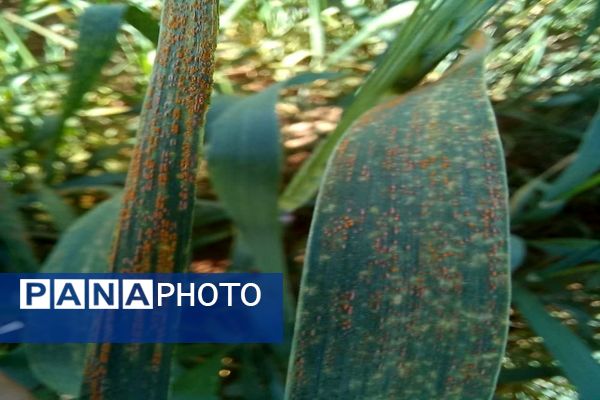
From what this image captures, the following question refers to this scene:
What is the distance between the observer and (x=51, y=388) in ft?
1.33

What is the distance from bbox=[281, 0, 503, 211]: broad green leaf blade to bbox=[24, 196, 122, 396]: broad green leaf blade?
127mm

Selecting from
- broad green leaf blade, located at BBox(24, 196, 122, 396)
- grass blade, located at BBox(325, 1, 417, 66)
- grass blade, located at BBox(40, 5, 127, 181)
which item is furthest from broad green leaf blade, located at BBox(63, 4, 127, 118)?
grass blade, located at BBox(325, 1, 417, 66)

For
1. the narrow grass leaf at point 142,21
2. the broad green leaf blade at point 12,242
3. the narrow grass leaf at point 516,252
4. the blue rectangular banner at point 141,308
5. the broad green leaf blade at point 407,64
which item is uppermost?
the narrow grass leaf at point 142,21

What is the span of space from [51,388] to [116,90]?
37 cm

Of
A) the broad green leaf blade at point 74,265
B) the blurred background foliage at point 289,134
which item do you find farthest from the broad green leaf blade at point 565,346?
the broad green leaf blade at point 74,265

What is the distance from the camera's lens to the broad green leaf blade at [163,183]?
1.18ft

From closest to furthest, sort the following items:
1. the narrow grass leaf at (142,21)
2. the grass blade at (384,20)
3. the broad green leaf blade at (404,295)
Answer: the broad green leaf blade at (404,295)
the narrow grass leaf at (142,21)
the grass blade at (384,20)

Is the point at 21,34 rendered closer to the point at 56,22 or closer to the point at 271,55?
the point at 56,22

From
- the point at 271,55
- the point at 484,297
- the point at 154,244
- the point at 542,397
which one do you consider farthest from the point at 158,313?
the point at 271,55

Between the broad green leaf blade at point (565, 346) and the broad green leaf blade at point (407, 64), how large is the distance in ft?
0.51

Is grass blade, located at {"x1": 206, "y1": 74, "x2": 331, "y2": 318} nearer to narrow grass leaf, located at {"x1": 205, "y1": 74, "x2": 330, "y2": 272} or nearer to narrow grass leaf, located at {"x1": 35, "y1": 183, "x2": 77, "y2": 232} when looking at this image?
narrow grass leaf, located at {"x1": 205, "y1": 74, "x2": 330, "y2": 272}

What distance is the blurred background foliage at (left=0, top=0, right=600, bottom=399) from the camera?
50 centimetres

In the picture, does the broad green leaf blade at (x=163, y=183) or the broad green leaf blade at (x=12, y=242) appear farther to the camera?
the broad green leaf blade at (x=12, y=242)

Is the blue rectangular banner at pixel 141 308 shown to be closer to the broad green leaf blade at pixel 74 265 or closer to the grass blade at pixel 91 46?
the broad green leaf blade at pixel 74 265
